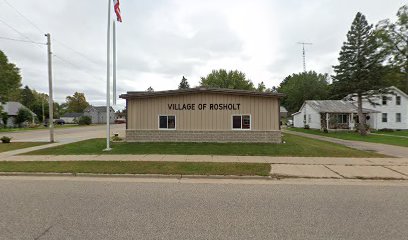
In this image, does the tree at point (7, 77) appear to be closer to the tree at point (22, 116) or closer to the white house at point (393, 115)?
the tree at point (22, 116)

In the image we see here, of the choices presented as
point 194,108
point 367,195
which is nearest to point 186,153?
point 194,108

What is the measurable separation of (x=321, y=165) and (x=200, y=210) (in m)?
6.70

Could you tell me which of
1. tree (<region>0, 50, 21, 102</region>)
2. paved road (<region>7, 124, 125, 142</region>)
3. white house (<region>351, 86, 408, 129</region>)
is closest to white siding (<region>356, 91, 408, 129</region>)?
white house (<region>351, 86, 408, 129</region>)

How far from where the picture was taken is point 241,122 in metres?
16.8

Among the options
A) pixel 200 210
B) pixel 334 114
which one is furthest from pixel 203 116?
pixel 334 114

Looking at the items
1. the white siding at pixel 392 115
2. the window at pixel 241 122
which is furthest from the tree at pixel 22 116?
the white siding at pixel 392 115

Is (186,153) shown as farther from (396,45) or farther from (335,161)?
(396,45)

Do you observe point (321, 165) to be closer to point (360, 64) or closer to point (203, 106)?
point (203, 106)

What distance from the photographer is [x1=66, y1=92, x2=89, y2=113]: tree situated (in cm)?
10062

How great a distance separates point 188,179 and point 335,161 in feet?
22.6

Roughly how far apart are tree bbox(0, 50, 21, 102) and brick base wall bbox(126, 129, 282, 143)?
32702 mm

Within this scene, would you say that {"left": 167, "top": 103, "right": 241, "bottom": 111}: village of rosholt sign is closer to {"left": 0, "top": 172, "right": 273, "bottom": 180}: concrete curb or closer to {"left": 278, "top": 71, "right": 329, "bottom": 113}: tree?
{"left": 0, "top": 172, "right": 273, "bottom": 180}: concrete curb

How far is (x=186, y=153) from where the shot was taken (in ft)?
39.6

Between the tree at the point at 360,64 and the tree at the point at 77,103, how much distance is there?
100260 mm
